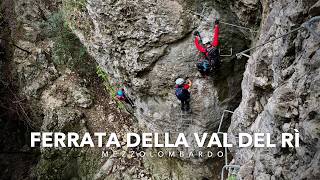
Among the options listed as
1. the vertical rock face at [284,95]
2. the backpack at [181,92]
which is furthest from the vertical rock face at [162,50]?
the vertical rock face at [284,95]

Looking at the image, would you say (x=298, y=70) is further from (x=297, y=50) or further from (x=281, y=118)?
(x=281, y=118)

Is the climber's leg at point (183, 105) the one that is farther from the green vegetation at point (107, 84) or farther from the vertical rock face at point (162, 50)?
the green vegetation at point (107, 84)

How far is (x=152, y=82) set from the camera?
30.9 ft

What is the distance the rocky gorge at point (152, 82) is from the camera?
18.1ft

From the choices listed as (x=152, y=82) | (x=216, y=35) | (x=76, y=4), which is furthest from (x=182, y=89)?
(x=76, y=4)

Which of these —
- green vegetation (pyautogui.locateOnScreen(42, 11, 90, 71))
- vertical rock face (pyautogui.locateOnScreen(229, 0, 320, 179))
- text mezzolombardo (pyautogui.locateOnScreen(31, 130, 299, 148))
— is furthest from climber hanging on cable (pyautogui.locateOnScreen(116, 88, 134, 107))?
vertical rock face (pyautogui.locateOnScreen(229, 0, 320, 179))

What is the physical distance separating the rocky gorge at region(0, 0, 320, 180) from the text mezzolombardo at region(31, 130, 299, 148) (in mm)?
176

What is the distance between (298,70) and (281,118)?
87 cm

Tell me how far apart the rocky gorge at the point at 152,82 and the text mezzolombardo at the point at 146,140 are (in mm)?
176

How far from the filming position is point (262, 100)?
7.03m

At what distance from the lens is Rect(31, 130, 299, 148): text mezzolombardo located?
24.0 ft

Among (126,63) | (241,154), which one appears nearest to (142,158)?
(126,63)

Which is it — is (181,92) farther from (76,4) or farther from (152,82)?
(76,4)

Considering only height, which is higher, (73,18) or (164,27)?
(73,18)
